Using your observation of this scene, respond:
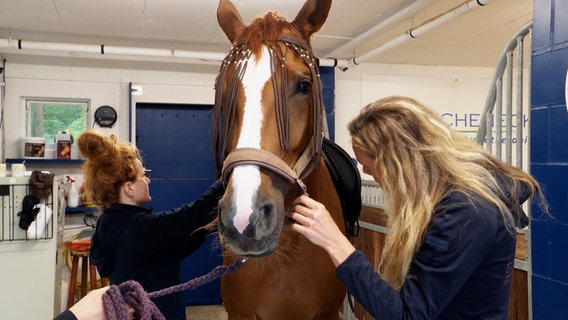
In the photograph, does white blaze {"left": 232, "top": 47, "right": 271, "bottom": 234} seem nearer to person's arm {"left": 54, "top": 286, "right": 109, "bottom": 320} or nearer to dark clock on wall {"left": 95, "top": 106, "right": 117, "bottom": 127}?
person's arm {"left": 54, "top": 286, "right": 109, "bottom": 320}

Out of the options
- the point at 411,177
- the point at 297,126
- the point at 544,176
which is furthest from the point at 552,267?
the point at 297,126

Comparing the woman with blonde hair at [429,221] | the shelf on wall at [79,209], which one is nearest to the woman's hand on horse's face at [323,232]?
the woman with blonde hair at [429,221]

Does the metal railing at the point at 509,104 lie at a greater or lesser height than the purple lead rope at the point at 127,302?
greater

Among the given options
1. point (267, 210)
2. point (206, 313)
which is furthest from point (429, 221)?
point (206, 313)

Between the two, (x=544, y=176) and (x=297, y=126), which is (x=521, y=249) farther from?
(x=297, y=126)

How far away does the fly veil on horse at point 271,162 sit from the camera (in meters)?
0.93

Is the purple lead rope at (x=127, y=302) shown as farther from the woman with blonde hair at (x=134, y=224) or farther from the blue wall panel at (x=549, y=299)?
the blue wall panel at (x=549, y=299)

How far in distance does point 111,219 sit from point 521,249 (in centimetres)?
190

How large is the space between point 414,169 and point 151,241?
39.3 inches

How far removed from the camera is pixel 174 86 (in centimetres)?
510

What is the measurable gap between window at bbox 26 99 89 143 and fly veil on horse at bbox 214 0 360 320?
4199 mm

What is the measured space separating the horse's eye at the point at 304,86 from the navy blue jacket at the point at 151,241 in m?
0.54

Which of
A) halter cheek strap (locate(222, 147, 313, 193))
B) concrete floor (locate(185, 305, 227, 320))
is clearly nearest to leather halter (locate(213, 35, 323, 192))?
halter cheek strap (locate(222, 147, 313, 193))

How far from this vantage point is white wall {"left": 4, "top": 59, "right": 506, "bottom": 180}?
475 cm
